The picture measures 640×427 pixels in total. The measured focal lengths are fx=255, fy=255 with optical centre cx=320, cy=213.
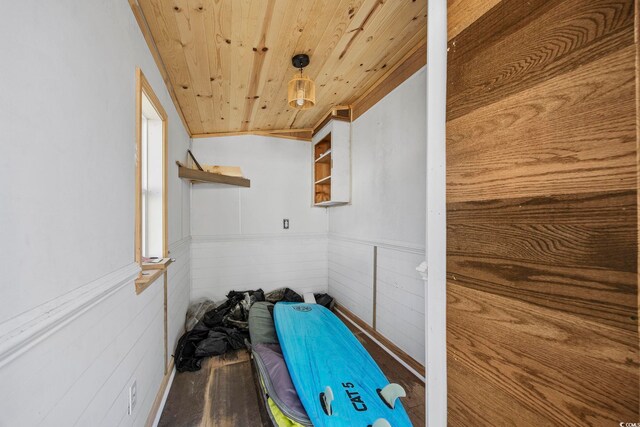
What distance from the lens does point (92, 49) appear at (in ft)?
3.03

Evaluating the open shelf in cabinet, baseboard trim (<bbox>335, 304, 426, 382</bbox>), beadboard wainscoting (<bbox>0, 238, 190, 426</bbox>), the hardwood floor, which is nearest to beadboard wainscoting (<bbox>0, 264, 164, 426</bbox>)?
beadboard wainscoting (<bbox>0, 238, 190, 426</bbox>)

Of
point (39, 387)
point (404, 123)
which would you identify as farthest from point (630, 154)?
point (404, 123)

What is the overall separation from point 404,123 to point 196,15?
67.4 inches

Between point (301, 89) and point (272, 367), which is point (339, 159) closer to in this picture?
point (301, 89)

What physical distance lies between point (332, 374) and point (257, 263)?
2.16 m

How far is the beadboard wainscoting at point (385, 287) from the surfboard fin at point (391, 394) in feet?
2.27

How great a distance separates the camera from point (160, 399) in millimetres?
1733

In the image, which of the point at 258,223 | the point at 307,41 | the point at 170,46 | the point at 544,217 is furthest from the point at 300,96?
the point at 258,223

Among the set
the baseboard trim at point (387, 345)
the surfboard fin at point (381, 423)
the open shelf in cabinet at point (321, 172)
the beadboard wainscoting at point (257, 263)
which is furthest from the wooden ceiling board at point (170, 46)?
the baseboard trim at point (387, 345)

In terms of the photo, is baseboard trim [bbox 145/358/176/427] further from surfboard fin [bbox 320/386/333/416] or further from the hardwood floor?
surfboard fin [bbox 320/386/333/416]

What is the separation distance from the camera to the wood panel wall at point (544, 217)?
1.29 ft

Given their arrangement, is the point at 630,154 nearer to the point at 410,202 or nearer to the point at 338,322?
the point at 410,202

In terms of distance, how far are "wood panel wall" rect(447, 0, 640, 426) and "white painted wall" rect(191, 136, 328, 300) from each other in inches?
124

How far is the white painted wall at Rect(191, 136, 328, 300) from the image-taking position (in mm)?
3361
